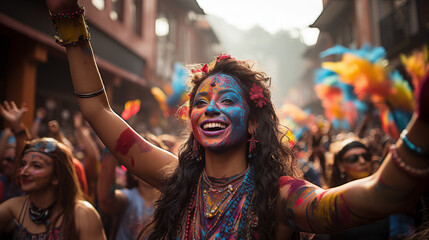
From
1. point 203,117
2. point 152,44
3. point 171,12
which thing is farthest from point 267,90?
point 171,12

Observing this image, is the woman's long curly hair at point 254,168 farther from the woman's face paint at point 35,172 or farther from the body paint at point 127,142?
the woman's face paint at point 35,172

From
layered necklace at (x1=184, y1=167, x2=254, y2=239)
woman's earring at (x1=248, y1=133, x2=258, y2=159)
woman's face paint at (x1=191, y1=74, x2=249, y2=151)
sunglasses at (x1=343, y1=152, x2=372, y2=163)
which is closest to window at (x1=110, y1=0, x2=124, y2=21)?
sunglasses at (x1=343, y1=152, x2=372, y2=163)

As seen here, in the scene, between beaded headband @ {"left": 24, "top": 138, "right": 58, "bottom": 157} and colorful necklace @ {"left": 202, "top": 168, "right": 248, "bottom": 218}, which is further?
beaded headband @ {"left": 24, "top": 138, "right": 58, "bottom": 157}

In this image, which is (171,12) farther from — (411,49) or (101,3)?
(411,49)

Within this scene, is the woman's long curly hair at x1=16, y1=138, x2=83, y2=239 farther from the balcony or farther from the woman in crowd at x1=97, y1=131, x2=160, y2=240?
the balcony

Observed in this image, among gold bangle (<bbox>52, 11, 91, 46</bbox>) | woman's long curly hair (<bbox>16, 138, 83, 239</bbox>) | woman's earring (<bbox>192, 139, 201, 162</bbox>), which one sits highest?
gold bangle (<bbox>52, 11, 91, 46</bbox>)

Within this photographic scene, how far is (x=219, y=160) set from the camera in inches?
82.5

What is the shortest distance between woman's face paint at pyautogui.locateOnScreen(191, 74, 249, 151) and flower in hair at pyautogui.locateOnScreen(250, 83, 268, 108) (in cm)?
7

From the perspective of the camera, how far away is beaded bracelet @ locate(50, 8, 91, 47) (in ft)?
6.48

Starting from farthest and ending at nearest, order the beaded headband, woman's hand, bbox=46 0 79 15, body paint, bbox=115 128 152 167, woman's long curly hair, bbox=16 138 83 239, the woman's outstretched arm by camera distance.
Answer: the beaded headband < woman's long curly hair, bbox=16 138 83 239 < body paint, bbox=115 128 152 167 < the woman's outstretched arm < woman's hand, bbox=46 0 79 15

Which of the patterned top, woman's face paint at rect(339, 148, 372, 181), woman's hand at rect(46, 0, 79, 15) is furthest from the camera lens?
woman's face paint at rect(339, 148, 372, 181)

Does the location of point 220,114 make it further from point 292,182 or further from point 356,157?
point 356,157

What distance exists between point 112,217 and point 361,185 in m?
2.87

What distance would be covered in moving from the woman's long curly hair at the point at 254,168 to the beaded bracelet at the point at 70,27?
0.77m
